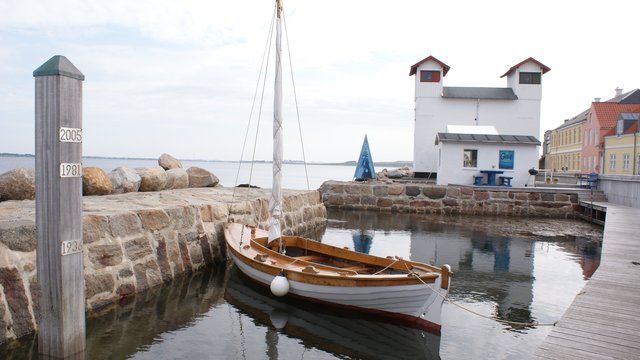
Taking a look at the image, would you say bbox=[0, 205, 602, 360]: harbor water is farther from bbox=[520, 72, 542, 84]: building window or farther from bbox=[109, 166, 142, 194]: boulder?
bbox=[520, 72, 542, 84]: building window

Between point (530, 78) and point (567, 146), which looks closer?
point (530, 78)

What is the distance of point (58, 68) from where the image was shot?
459 centimetres

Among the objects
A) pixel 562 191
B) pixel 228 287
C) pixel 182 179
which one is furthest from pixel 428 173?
pixel 228 287

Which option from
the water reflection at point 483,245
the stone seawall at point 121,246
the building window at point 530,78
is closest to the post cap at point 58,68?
the stone seawall at point 121,246

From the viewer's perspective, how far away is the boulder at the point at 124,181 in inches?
488

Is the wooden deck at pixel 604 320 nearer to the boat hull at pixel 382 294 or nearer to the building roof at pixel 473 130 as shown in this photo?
the boat hull at pixel 382 294

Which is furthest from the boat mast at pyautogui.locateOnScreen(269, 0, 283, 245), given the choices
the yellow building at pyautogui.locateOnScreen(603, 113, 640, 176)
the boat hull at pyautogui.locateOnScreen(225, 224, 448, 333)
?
the yellow building at pyautogui.locateOnScreen(603, 113, 640, 176)

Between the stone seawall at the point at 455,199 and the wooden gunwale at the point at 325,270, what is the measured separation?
15.2 m

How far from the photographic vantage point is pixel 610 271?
27.0ft

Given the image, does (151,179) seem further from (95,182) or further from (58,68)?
(58,68)

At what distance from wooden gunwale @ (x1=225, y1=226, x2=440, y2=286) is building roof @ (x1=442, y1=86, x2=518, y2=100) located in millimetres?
26133

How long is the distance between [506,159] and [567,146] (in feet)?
131

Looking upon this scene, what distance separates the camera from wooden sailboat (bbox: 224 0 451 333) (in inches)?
260

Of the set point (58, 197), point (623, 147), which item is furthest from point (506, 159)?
point (58, 197)
